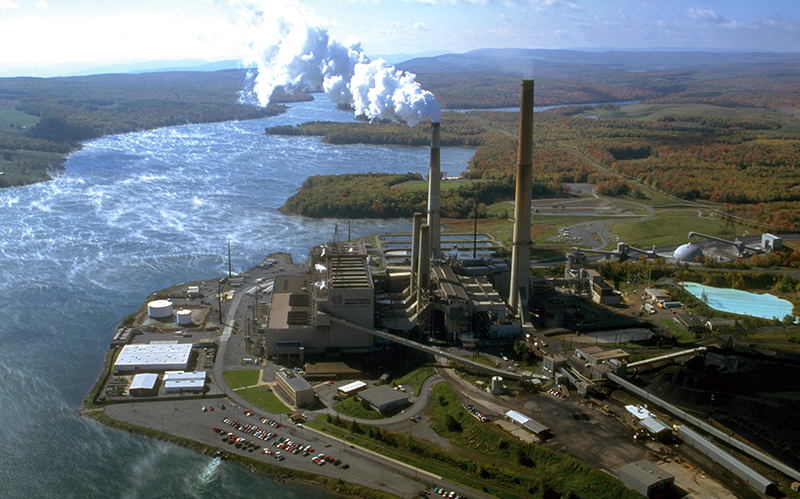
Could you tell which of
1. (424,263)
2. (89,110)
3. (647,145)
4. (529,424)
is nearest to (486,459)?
(529,424)

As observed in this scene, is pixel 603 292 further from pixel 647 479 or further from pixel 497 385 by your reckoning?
pixel 647 479

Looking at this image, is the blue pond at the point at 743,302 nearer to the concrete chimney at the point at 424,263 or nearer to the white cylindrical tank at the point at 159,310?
the concrete chimney at the point at 424,263

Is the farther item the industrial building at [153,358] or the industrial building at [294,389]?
the industrial building at [153,358]

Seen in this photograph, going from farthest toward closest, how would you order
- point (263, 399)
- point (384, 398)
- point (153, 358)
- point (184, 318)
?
point (184, 318)
point (153, 358)
point (263, 399)
point (384, 398)

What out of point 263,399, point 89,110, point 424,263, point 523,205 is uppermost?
point 523,205

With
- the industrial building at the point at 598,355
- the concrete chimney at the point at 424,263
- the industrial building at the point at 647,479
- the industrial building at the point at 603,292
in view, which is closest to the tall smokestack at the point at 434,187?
the concrete chimney at the point at 424,263

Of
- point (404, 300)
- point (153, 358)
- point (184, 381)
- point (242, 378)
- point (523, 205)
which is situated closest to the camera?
point (184, 381)
